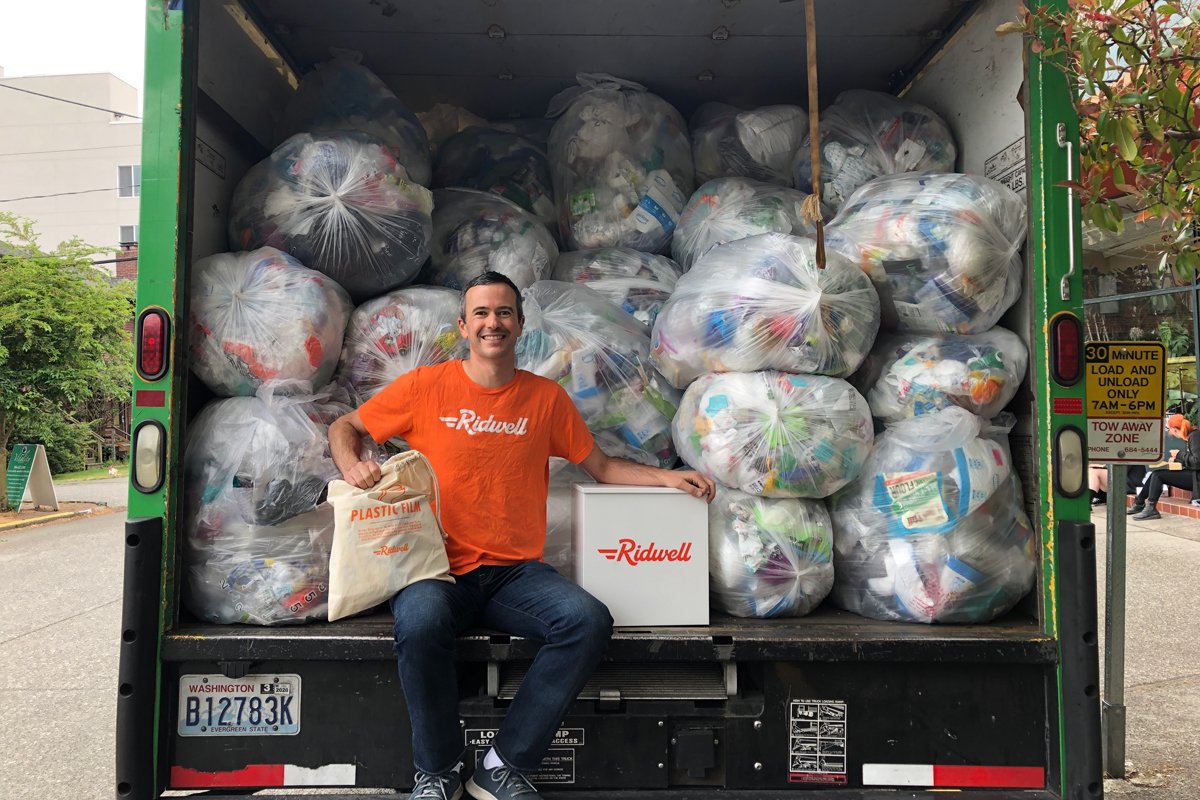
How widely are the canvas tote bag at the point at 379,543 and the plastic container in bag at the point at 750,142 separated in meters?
1.95

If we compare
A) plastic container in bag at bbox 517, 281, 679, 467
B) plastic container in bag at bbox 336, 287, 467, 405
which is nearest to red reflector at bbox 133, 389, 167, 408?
plastic container in bag at bbox 336, 287, 467, 405

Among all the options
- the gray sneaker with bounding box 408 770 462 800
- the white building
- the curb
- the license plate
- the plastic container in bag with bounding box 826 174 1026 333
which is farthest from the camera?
the white building

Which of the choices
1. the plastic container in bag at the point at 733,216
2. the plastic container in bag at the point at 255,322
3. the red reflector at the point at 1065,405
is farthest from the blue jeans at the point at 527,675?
the plastic container in bag at the point at 733,216

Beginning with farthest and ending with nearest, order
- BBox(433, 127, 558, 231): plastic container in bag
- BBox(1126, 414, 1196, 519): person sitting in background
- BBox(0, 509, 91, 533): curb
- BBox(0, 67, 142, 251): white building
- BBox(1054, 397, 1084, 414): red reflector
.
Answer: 1. BBox(0, 67, 142, 251): white building
2. BBox(0, 509, 91, 533): curb
3. BBox(1126, 414, 1196, 519): person sitting in background
4. BBox(433, 127, 558, 231): plastic container in bag
5. BBox(1054, 397, 1084, 414): red reflector

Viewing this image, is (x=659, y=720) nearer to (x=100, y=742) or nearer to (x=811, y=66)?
(x=811, y=66)

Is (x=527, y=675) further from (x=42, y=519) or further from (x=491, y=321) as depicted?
(x=42, y=519)

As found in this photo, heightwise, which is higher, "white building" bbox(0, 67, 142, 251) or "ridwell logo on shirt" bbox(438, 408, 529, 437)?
"white building" bbox(0, 67, 142, 251)

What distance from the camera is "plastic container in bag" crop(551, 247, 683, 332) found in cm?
315

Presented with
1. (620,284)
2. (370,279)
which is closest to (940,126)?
(620,284)

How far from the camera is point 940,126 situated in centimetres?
314

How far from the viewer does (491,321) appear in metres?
2.47

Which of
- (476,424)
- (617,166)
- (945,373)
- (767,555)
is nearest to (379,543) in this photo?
(476,424)

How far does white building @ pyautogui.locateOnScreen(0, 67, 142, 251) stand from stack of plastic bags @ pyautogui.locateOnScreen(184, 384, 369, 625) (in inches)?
1248

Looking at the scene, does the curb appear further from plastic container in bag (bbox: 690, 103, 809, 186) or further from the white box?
the white box
